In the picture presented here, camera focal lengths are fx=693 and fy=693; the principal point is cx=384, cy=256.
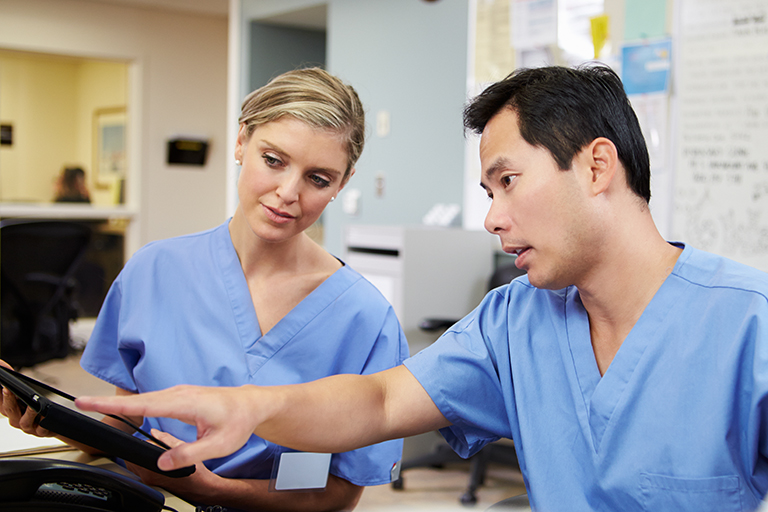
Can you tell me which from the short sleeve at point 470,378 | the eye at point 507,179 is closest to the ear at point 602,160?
the eye at point 507,179

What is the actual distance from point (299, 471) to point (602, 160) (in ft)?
2.14

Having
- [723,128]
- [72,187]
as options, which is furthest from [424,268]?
[72,187]

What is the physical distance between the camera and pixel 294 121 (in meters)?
1.22

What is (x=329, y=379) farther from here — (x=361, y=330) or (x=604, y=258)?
(x=604, y=258)

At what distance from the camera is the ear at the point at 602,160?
99 centimetres

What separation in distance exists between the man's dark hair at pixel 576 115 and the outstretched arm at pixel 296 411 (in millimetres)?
430

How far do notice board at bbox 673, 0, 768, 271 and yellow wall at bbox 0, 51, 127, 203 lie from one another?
559 cm

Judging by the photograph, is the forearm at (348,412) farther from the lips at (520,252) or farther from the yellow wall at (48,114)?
the yellow wall at (48,114)

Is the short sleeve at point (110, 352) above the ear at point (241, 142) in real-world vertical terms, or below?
below

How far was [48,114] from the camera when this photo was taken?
731 centimetres

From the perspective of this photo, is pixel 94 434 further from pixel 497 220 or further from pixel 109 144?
pixel 109 144

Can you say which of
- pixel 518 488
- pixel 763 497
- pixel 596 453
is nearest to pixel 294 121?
pixel 596 453

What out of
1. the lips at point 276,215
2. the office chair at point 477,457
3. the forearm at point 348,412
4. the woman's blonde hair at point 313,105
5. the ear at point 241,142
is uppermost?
the woman's blonde hair at point 313,105

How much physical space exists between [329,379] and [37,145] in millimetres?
7233
